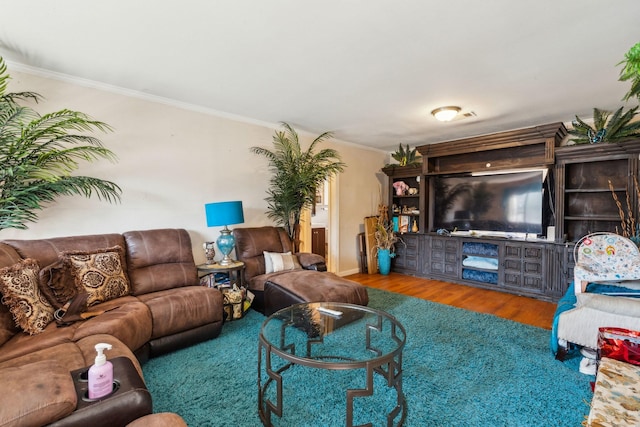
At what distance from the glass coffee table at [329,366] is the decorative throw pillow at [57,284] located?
1449 mm

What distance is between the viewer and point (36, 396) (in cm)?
104

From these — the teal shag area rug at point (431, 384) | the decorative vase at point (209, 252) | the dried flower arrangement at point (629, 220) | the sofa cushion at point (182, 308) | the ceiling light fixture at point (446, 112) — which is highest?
the ceiling light fixture at point (446, 112)

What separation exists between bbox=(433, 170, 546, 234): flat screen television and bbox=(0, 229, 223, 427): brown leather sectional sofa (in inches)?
157

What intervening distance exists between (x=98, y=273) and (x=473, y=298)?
4218mm

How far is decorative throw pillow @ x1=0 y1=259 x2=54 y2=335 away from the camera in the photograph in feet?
5.99

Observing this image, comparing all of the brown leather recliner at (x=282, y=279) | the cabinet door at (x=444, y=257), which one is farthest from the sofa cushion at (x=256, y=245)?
the cabinet door at (x=444, y=257)

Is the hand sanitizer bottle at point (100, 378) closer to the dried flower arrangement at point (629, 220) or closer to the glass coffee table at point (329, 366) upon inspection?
the glass coffee table at point (329, 366)

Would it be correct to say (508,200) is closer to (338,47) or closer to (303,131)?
(303,131)

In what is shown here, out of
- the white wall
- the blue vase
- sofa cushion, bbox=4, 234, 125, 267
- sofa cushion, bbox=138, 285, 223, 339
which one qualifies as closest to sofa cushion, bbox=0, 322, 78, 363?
sofa cushion, bbox=138, 285, 223, 339

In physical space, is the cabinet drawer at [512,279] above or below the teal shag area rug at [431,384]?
above

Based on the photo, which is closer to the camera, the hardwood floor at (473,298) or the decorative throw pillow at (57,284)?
the decorative throw pillow at (57,284)

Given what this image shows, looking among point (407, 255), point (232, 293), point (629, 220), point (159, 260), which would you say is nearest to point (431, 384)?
point (232, 293)

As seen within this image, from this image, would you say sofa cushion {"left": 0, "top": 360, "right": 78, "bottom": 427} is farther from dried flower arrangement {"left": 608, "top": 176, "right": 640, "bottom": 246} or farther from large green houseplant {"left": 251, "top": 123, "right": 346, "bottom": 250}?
dried flower arrangement {"left": 608, "top": 176, "right": 640, "bottom": 246}

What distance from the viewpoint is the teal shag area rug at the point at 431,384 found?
1710 mm
